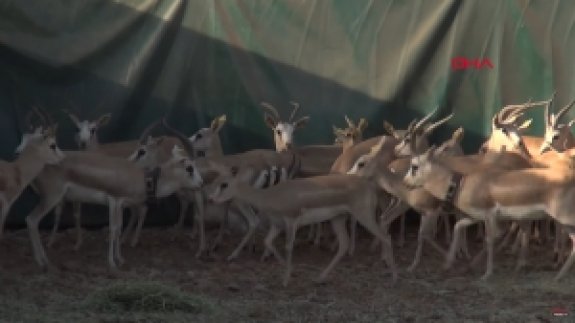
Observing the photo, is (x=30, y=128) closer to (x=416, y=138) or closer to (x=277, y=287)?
(x=277, y=287)

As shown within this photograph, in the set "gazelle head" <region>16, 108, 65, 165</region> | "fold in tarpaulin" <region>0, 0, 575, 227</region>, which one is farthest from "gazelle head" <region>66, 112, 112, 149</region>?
"gazelle head" <region>16, 108, 65, 165</region>

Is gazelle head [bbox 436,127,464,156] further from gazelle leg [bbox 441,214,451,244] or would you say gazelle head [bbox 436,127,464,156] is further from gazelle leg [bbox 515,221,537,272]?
gazelle leg [bbox 515,221,537,272]

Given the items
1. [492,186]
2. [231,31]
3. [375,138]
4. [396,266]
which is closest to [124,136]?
[231,31]

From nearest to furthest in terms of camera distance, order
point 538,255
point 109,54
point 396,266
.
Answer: point 396,266
point 538,255
point 109,54

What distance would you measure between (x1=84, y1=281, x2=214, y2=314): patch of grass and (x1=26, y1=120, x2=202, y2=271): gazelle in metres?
1.54

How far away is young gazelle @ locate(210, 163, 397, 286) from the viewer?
959cm

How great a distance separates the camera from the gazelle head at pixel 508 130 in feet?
37.4

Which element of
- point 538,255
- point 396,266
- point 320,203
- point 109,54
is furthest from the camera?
point 109,54

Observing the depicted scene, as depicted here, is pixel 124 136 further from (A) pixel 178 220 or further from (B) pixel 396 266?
(B) pixel 396 266

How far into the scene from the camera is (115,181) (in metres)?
10.1

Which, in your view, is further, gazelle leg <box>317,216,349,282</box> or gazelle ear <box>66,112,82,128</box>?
gazelle ear <box>66,112,82,128</box>

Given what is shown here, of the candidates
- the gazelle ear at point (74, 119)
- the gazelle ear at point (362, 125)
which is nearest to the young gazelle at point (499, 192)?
the gazelle ear at point (362, 125)

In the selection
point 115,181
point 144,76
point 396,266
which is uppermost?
point 144,76

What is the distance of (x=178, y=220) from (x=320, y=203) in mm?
2824
